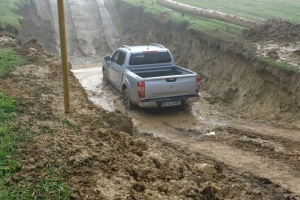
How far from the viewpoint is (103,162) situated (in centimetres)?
492

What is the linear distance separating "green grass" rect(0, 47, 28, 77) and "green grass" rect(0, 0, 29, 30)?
4596mm

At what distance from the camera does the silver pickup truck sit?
33.9 feet

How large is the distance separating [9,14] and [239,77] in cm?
1243

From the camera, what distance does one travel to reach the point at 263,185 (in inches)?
234

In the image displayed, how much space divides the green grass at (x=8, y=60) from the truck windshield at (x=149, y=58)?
3.57m

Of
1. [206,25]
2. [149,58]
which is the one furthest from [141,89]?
[206,25]

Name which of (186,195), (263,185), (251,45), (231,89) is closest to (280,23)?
(251,45)

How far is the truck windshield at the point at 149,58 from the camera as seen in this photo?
468 inches

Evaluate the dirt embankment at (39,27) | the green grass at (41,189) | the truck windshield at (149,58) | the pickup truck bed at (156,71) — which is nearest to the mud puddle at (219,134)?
the pickup truck bed at (156,71)

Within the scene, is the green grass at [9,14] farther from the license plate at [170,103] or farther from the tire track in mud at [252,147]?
the tire track in mud at [252,147]

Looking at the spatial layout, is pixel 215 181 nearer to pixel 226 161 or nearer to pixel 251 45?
pixel 226 161

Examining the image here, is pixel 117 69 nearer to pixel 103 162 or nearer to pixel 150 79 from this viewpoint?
pixel 150 79

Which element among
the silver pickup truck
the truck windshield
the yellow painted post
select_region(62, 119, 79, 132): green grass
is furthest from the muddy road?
the yellow painted post

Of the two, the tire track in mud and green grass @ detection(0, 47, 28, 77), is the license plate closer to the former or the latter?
the tire track in mud
